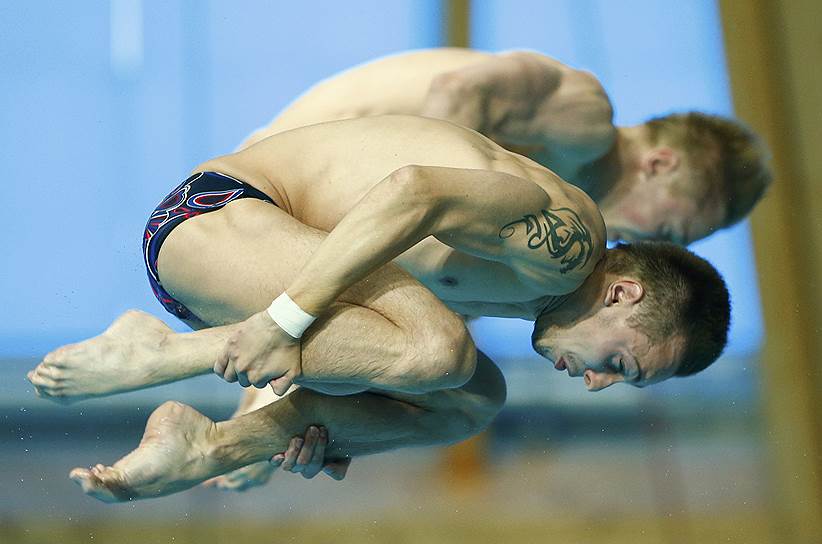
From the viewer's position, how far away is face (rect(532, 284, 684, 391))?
148 centimetres

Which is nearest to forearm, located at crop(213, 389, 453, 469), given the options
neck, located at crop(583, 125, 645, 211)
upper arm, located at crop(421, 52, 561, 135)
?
upper arm, located at crop(421, 52, 561, 135)

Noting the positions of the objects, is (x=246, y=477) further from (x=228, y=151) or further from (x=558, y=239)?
(x=228, y=151)

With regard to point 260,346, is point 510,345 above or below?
below

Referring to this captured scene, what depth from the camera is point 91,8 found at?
3.18 meters

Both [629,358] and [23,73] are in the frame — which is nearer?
[629,358]

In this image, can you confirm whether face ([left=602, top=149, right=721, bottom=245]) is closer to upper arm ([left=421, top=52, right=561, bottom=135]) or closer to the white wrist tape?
upper arm ([left=421, top=52, right=561, bottom=135])

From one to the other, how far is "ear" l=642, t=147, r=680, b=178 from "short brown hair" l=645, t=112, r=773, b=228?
25 millimetres

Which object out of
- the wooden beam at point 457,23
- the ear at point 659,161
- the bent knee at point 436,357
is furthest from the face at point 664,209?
the wooden beam at point 457,23

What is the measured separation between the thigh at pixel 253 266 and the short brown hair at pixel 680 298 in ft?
1.02

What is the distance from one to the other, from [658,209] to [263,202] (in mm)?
1067

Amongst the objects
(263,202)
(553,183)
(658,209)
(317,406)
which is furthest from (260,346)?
(658,209)

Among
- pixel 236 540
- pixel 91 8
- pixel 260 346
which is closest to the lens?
pixel 260 346

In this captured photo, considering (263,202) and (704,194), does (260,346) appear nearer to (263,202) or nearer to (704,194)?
(263,202)

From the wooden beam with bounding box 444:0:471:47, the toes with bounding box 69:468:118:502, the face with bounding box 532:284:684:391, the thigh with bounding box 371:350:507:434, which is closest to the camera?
the toes with bounding box 69:468:118:502
